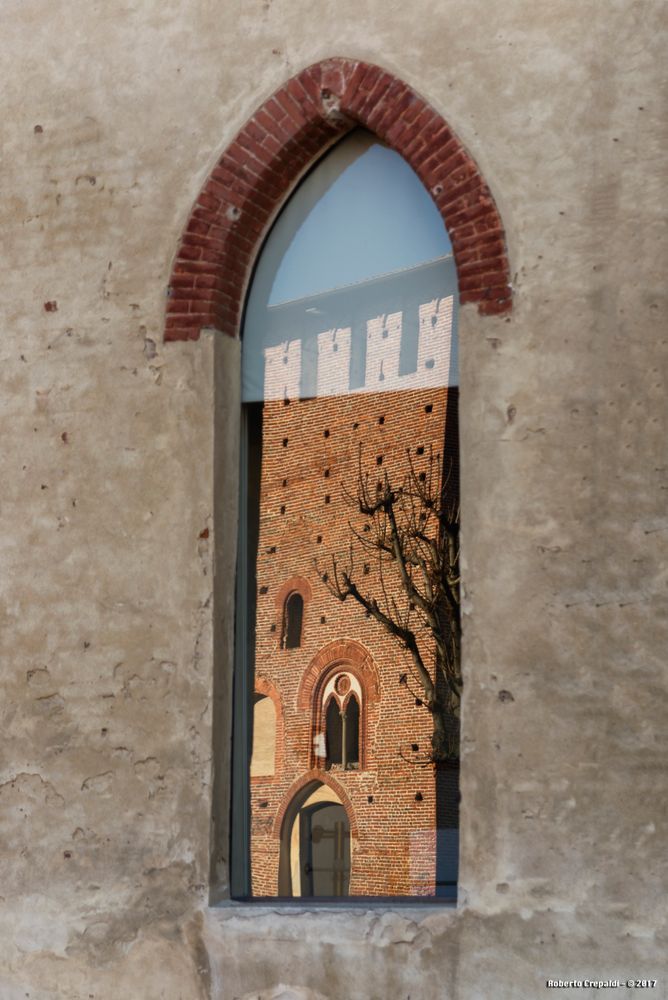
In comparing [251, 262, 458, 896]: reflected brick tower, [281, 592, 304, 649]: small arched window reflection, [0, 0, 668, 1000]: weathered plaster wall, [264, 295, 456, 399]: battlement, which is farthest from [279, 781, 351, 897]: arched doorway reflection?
[264, 295, 456, 399]: battlement

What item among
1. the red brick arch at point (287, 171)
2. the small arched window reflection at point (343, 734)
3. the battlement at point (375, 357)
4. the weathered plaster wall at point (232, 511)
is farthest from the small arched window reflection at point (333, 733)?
the red brick arch at point (287, 171)

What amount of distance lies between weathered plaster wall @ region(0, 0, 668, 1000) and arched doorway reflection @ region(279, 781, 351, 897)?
30 centimetres

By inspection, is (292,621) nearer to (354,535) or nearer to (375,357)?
(354,535)

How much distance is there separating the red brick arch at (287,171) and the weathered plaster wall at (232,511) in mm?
93

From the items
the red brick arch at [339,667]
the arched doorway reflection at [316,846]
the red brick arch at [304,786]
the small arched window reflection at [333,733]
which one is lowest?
the arched doorway reflection at [316,846]

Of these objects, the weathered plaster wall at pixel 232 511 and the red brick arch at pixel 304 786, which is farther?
the red brick arch at pixel 304 786

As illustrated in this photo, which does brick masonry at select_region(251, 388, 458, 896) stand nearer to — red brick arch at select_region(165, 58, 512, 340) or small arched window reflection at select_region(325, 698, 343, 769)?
small arched window reflection at select_region(325, 698, 343, 769)

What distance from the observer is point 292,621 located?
7.46m

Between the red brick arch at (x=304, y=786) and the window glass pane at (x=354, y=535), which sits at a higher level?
the window glass pane at (x=354, y=535)

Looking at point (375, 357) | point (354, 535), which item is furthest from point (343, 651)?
point (375, 357)

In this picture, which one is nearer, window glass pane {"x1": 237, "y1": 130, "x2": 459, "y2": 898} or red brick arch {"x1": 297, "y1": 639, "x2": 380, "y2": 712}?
window glass pane {"x1": 237, "y1": 130, "x2": 459, "y2": 898}

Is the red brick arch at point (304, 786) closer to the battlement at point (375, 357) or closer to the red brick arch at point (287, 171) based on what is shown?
the battlement at point (375, 357)

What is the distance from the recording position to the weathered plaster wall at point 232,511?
651 centimetres

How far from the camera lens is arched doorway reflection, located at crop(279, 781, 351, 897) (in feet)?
23.3
